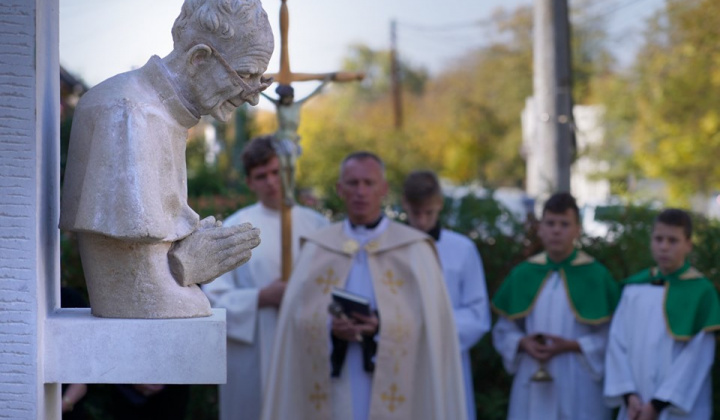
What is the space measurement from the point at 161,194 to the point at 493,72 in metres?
37.3

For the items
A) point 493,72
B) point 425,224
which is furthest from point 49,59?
point 493,72

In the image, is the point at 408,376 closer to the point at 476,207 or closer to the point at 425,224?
the point at 425,224

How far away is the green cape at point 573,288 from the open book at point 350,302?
1.16m

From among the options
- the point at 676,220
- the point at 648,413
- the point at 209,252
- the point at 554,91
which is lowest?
the point at 648,413

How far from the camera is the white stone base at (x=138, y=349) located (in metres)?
3.05

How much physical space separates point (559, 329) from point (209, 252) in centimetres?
335

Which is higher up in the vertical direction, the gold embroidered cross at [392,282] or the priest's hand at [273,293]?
the gold embroidered cross at [392,282]

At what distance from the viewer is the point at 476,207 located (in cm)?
786

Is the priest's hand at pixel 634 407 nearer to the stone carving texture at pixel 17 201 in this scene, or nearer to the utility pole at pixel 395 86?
the stone carving texture at pixel 17 201

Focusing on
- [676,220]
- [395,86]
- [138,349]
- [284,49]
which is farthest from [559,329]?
[395,86]

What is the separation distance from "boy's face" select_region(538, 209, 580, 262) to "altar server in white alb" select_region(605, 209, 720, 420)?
0.50 m

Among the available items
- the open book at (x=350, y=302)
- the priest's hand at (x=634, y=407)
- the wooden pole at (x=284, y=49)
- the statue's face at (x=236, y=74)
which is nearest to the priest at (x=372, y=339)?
the open book at (x=350, y=302)

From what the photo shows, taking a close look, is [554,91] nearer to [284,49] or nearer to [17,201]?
[284,49]

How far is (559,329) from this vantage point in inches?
238
